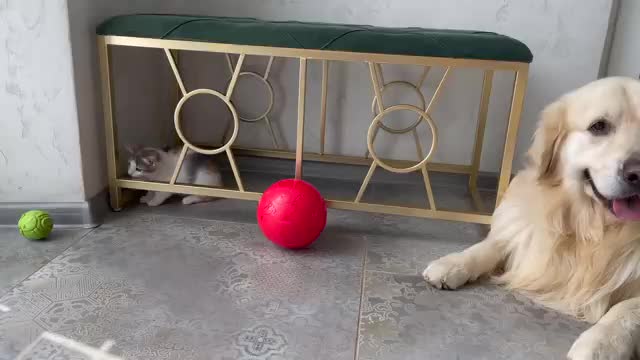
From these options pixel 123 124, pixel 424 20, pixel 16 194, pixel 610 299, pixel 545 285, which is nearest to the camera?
pixel 610 299

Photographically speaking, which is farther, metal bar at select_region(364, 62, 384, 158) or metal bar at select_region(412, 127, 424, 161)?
metal bar at select_region(412, 127, 424, 161)

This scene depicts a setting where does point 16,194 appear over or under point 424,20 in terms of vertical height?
under

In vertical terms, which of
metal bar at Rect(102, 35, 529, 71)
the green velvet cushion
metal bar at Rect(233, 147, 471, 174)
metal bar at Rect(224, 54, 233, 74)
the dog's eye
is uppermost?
the green velvet cushion

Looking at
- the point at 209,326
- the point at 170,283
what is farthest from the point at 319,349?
the point at 170,283

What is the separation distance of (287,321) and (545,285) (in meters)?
0.72

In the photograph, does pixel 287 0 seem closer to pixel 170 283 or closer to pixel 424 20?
pixel 424 20

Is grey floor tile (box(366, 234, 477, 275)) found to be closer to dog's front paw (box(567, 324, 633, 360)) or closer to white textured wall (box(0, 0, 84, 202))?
dog's front paw (box(567, 324, 633, 360))

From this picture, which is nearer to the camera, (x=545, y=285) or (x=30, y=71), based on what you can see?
(x=545, y=285)

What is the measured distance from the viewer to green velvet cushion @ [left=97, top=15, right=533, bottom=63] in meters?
1.62

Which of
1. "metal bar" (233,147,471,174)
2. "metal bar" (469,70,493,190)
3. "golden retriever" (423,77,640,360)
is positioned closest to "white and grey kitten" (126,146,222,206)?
"metal bar" (233,147,471,174)

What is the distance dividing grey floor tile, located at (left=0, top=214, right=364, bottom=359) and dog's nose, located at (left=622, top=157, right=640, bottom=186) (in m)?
0.73

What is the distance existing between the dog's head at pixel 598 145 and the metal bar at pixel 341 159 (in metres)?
0.89

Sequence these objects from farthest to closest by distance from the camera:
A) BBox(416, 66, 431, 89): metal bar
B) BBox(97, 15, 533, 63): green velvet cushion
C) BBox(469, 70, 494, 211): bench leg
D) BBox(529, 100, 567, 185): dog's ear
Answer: BBox(416, 66, 431, 89): metal bar
BBox(469, 70, 494, 211): bench leg
BBox(97, 15, 533, 63): green velvet cushion
BBox(529, 100, 567, 185): dog's ear

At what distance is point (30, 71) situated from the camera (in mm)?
1697
